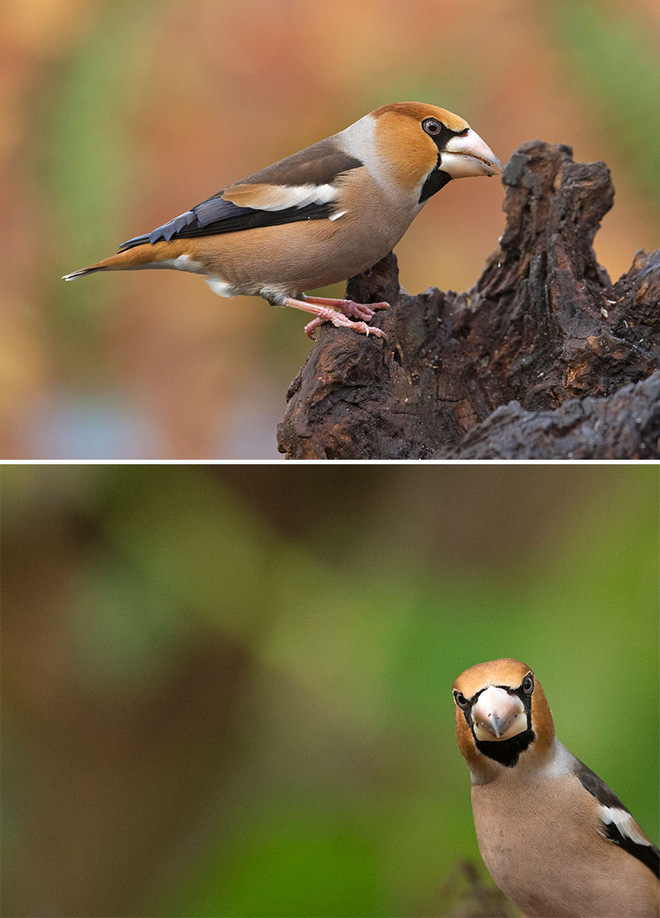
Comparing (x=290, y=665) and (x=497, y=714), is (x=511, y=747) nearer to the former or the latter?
(x=497, y=714)

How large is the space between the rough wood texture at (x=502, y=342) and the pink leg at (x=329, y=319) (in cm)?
2

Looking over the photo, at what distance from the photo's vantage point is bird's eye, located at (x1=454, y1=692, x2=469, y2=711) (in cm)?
100

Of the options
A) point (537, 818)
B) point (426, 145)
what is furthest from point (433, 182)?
point (537, 818)

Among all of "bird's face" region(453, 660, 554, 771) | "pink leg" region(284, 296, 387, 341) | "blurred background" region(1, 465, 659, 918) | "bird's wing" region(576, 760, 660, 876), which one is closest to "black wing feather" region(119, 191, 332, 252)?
"pink leg" region(284, 296, 387, 341)

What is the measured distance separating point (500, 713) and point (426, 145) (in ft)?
2.77

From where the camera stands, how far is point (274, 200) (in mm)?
1299

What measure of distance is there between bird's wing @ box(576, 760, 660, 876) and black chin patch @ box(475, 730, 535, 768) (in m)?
0.11

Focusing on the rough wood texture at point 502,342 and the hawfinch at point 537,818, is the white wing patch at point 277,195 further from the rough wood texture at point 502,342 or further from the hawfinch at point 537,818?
the hawfinch at point 537,818

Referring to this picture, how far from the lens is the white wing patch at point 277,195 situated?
4.19ft

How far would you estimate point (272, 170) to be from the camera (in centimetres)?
134

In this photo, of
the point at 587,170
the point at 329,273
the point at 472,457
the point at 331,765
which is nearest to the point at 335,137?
the point at 329,273

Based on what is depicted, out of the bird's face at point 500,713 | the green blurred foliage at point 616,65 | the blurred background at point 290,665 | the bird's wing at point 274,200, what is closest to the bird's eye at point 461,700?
the bird's face at point 500,713

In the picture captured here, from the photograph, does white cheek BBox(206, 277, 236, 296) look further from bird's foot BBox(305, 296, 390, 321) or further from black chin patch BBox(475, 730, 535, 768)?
black chin patch BBox(475, 730, 535, 768)

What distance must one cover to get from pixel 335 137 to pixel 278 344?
0.52 metres
